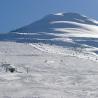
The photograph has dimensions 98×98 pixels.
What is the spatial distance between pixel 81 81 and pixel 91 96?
20.9 ft

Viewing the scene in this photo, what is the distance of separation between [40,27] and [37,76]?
140m

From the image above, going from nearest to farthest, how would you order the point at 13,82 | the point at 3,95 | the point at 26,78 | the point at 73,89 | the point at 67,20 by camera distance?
the point at 3,95 < the point at 73,89 < the point at 13,82 < the point at 26,78 < the point at 67,20

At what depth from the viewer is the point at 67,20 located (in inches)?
7392

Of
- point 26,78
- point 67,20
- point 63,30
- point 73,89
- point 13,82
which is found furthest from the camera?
point 67,20

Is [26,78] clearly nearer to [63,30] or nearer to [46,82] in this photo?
[46,82]

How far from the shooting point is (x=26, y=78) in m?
28.2

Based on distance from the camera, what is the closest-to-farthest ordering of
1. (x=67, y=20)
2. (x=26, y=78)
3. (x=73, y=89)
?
(x=73, y=89)
(x=26, y=78)
(x=67, y=20)

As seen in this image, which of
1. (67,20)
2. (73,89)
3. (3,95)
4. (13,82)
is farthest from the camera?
(67,20)

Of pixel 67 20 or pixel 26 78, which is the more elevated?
pixel 67 20

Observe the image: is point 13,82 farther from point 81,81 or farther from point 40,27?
point 40,27

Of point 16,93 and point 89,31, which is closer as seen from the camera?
point 16,93

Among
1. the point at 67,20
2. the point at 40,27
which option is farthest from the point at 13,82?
the point at 67,20

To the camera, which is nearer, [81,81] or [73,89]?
[73,89]

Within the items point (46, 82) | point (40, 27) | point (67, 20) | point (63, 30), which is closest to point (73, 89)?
point (46, 82)
